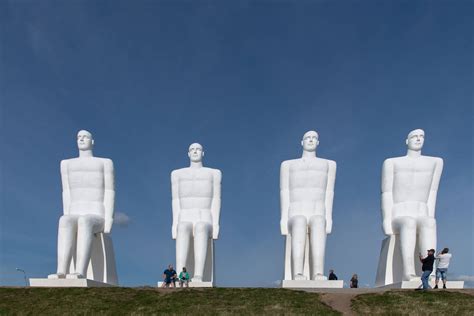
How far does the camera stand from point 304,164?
65.0 feet

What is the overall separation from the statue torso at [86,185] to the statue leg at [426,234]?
1075 cm

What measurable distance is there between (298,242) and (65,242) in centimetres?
763

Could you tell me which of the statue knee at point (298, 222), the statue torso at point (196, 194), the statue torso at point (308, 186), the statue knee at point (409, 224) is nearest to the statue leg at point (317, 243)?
the statue knee at point (298, 222)

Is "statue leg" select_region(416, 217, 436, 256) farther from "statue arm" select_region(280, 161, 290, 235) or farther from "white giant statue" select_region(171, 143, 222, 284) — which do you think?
"white giant statue" select_region(171, 143, 222, 284)

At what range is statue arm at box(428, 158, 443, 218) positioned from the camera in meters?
19.3

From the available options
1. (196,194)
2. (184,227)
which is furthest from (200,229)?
(196,194)

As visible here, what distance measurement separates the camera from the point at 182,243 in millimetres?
19328

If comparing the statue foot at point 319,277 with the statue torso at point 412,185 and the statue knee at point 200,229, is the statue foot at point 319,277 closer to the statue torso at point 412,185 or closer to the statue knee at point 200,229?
the statue torso at point 412,185

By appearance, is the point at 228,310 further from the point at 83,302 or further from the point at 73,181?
the point at 73,181

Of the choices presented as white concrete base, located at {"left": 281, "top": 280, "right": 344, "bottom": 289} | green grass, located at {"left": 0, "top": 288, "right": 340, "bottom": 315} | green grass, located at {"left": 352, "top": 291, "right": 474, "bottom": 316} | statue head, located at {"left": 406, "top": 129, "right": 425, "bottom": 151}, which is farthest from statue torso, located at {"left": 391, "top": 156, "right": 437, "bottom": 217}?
green grass, located at {"left": 0, "top": 288, "right": 340, "bottom": 315}

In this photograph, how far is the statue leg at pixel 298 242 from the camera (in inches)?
739

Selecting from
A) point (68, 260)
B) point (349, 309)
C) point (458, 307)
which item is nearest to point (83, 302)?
point (68, 260)

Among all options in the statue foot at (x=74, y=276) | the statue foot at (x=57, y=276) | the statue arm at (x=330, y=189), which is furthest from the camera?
the statue arm at (x=330, y=189)

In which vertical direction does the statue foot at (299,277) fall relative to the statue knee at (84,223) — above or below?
below
